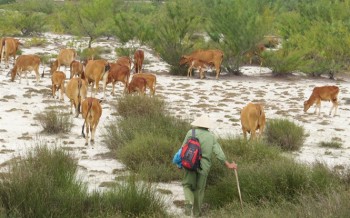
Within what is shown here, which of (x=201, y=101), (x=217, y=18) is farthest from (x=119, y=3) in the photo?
(x=201, y=101)

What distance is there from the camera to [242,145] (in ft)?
34.8

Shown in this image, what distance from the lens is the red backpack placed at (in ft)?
25.0

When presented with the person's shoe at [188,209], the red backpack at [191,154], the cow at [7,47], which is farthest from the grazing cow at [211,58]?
the red backpack at [191,154]

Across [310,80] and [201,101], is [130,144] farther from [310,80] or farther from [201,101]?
[310,80]

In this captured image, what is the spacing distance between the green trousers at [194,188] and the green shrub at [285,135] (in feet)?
15.3

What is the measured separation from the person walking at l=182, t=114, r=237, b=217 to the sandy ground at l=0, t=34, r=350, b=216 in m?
0.27

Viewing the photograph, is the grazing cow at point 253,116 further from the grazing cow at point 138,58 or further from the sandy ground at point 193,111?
the grazing cow at point 138,58

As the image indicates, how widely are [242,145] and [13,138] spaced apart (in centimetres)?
505

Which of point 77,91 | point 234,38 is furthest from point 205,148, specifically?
point 234,38

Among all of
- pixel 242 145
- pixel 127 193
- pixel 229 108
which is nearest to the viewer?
pixel 127 193

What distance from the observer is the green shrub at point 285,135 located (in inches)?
485

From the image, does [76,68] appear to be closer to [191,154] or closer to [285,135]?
[285,135]

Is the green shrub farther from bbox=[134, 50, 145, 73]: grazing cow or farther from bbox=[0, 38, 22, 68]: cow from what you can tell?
bbox=[0, 38, 22, 68]: cow

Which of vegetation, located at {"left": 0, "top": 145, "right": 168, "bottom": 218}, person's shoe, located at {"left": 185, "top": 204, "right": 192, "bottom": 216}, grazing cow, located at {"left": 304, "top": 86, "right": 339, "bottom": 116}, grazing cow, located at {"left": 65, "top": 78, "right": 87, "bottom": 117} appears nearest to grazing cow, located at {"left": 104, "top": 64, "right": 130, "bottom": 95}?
grazing cow, located at {"left": 65, "top": 78, "right": 87, "bottom": 117}
